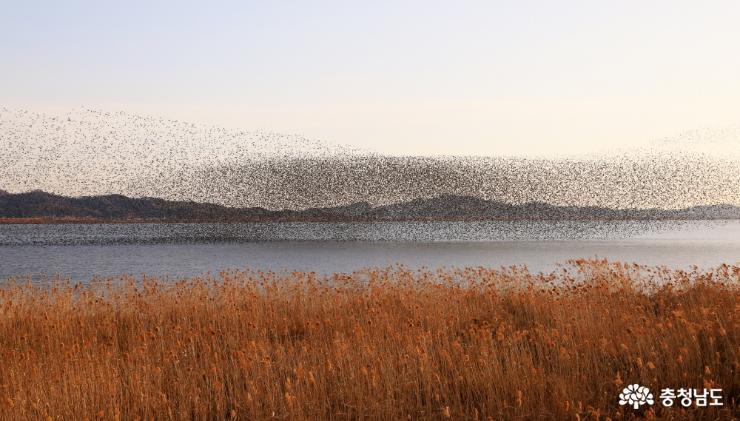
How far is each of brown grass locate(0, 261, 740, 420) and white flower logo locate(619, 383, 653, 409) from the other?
0.13 m

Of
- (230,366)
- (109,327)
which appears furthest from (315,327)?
(109,327)

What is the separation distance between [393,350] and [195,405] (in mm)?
3117

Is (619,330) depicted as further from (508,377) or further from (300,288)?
(300,288)

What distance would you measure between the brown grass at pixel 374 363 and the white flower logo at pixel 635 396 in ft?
0.44

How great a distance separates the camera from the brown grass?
7.70 meters

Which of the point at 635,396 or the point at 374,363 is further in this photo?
the point at 374,363

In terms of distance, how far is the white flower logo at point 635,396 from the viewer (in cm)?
731

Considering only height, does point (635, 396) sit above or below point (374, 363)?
below

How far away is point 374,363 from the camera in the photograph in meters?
8.23

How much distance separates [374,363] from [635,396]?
3135 mm

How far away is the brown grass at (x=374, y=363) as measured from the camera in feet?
25.2

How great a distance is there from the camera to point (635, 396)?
7398mm

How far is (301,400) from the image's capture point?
7.98 m

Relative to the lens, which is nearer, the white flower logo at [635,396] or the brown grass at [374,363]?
the white flower logo at [635,396]
